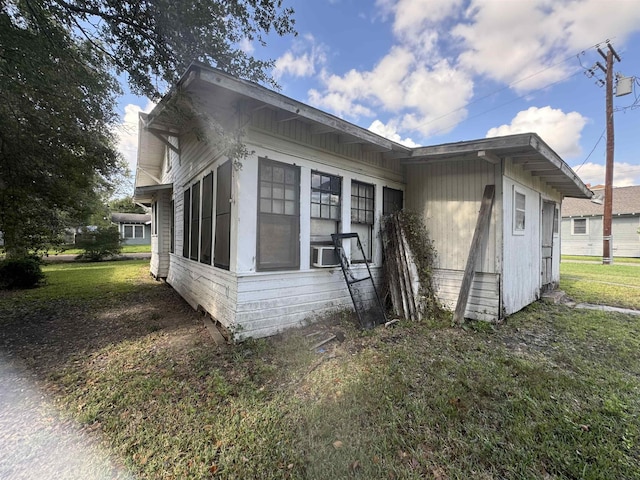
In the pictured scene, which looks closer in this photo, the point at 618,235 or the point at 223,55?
the point at 223,55

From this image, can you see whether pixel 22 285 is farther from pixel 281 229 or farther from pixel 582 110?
pixel 582 110

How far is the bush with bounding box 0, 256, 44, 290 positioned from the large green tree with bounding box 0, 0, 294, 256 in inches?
124

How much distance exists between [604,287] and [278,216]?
965 cm

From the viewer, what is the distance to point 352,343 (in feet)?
13.3

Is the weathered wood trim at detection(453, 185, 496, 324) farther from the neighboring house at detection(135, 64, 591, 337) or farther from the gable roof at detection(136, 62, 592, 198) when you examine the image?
Result: the gable roof at detection(136, 62, 592, 198)

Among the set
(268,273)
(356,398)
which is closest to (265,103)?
(268,273)

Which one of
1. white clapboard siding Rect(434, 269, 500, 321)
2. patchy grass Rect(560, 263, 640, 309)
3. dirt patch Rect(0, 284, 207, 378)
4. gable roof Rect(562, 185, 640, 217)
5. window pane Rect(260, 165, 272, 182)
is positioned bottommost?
dirt patch Rect(0, 284, 207, 378)

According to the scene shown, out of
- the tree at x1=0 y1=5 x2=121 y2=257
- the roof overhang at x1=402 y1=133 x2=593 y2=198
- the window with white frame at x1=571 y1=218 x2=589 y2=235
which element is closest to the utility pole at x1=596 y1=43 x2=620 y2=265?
the window with white frame at x1=571 y1=218 x2=589 y2=235

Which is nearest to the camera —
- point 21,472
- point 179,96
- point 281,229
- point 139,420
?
point 21,472

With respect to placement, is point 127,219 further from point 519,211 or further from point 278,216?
point 519,211

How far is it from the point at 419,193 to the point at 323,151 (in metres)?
2.39

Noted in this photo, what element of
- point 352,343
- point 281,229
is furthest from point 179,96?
point 352,343

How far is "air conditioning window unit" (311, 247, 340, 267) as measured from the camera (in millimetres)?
Result: 4694

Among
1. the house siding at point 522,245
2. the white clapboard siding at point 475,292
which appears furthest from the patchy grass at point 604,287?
the white clapboard siding at point 475,292
